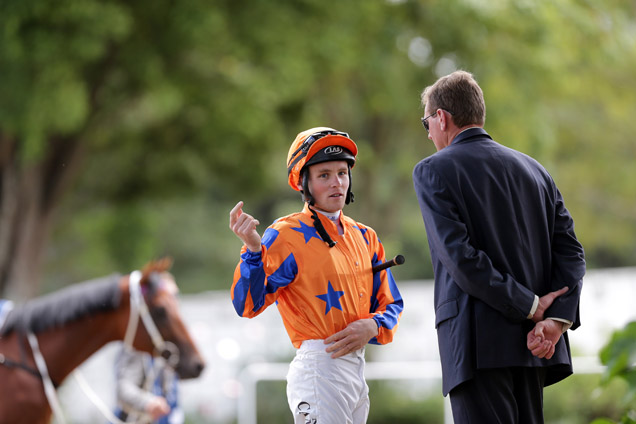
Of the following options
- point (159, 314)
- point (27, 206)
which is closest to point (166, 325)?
point (159, 314)

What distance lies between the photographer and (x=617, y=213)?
15844 mm

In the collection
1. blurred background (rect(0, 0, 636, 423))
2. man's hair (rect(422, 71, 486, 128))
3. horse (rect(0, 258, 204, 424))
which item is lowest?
horse (rect(0, 258, 204, 424))

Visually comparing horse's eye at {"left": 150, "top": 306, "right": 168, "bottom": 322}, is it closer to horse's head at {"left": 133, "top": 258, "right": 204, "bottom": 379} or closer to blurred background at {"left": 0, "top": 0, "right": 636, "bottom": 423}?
horse's head at {"left": 133, "top": 258, "right": 204, "bottom": 379}

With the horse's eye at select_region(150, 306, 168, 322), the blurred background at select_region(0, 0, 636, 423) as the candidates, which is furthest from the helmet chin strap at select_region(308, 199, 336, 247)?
the blurred background at select_region(0, 0, 636, 423)

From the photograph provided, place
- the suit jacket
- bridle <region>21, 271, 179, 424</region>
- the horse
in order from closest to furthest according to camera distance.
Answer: the suit jacket, the horse, bridle <region>21, 271, 179, 424</region>

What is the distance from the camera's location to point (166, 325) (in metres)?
5.41

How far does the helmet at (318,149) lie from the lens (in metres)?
2.81

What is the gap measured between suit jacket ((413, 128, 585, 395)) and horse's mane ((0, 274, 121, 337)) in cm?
290

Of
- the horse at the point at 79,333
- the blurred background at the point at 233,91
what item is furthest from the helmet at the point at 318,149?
the blurred background at the point at 233,91

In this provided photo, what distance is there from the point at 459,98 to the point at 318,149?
1.79 feet

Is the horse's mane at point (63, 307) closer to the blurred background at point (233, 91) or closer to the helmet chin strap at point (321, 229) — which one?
the helmet chin strap at point (321, 229)

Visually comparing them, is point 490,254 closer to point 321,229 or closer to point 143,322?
point 321,229

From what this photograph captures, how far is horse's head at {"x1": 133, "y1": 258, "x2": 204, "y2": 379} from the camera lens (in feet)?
17.4

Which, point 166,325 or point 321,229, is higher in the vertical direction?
point 321,229
